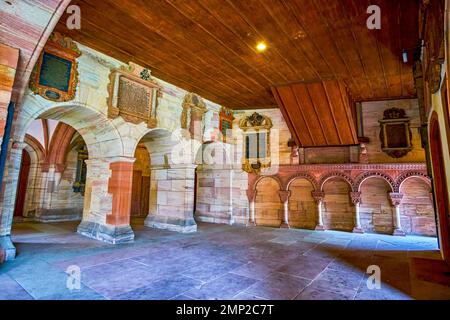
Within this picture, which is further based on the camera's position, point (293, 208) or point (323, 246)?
point (293, 208)

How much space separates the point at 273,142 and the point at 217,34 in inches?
162

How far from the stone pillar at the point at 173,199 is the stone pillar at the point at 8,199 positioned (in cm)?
310

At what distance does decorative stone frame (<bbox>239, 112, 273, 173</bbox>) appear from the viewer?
7.39 meters

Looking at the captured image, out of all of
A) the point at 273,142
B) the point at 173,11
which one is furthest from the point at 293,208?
the point at 173,11

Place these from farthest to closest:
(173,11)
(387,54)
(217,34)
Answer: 1. (387,54)
2. (217,34)
3. (173,11)

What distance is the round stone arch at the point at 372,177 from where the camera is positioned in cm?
602

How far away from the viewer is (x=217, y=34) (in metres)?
3.92

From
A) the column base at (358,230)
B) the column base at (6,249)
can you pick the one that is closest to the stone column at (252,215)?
the column base at (358,230)

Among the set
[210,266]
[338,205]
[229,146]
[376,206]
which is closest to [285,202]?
[338,205]

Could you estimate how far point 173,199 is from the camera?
612 cm

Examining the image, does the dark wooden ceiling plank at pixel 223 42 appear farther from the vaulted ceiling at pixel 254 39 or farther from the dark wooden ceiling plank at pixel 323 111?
the dark wooden ceiling plank at pixel 323 111

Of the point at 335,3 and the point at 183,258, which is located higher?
the point at 335,3
